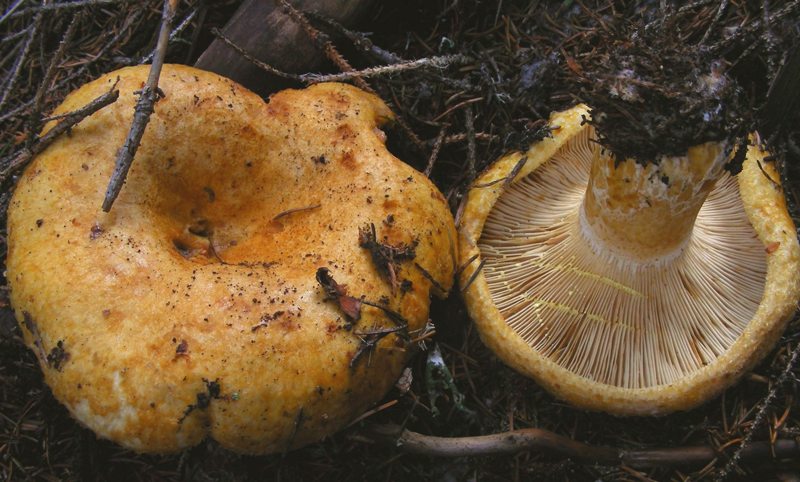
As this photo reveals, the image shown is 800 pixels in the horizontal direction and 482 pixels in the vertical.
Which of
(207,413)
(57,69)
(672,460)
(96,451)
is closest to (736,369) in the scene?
(672,460)

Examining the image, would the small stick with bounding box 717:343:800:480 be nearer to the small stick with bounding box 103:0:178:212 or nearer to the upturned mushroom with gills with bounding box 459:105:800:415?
the upturned mushroom with gills with bounding box 459:105:800:415

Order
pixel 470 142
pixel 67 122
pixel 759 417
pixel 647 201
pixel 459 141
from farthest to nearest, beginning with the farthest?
1. pixel 459 141
2. pixel 470 142
3. pixel 759 417
4. pixel 67 122
5. pixel 647 201

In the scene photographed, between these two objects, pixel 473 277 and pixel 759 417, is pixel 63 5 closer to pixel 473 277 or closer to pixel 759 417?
pixel 473 277

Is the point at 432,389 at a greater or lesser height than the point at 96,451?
greater

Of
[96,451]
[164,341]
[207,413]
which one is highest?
[164,341]

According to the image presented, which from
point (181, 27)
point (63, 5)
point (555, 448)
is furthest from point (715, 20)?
point (63, 5)

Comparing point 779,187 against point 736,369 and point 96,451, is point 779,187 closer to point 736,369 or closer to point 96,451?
point 736,369
